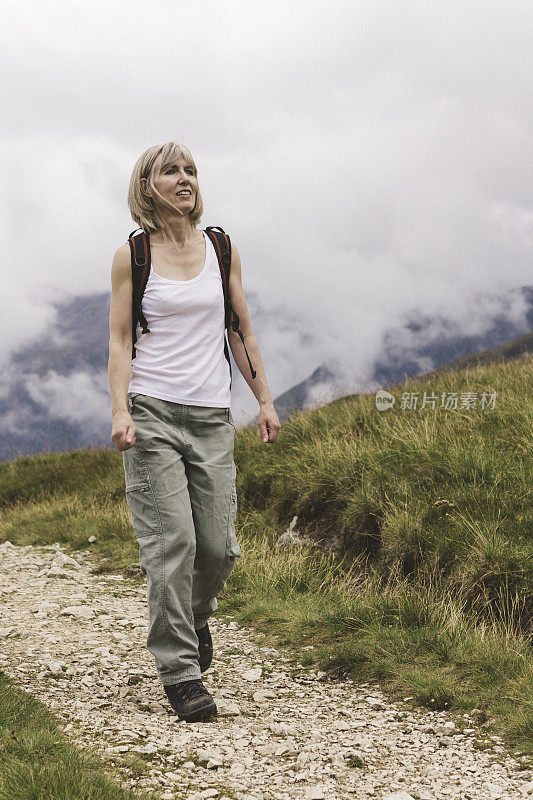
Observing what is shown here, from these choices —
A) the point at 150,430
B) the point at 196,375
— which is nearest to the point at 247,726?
the point at 150,430

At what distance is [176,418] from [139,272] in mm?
811

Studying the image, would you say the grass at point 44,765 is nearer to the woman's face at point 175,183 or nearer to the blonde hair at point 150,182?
the blonde hair at point 150,182

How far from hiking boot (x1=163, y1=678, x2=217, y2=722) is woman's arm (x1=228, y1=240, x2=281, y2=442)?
1.43 m

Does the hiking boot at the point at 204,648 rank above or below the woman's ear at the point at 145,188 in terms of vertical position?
below

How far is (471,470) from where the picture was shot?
7395 mm

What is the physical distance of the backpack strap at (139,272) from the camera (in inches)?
153

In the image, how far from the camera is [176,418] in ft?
12.9

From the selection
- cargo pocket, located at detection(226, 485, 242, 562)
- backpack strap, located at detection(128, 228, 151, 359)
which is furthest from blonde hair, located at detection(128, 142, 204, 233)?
cargo pocket, located at detection(226, 485, 242, 562)

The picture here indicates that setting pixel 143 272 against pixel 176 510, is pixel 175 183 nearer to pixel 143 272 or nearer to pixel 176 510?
Result: pixel 143 272

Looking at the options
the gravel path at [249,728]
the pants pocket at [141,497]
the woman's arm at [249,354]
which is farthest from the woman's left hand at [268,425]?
the gravel path at [249,728]

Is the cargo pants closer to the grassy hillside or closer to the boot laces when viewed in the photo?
the boot laces

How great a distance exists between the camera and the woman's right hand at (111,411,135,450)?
12.0 ft

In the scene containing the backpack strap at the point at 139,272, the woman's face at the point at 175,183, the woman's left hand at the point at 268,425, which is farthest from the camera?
the woman's left hand at the point at 268,425

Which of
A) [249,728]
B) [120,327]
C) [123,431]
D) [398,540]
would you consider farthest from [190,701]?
[398,540]
